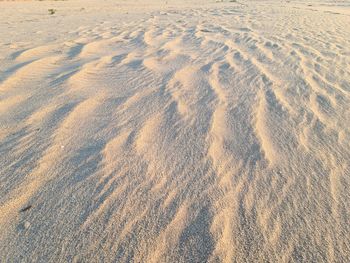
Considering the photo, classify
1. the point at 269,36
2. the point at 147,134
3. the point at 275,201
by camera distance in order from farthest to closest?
1. the point at 269,36
2. the point at 147,134
3. the point at 275,201

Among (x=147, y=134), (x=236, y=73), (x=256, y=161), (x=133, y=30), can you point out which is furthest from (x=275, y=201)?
(x=133, y=30)

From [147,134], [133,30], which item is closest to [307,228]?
[147,134]

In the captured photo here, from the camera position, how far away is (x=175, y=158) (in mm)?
1929

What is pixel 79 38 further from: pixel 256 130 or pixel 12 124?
pixel 256 130

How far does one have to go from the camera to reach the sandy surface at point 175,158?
139 centimetres

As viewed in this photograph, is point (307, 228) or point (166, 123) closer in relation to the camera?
point (307, 228)

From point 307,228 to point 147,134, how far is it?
1256 mm

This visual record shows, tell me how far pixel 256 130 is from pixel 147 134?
2.80 ft

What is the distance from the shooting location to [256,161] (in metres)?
1.89

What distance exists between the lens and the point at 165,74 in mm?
3279

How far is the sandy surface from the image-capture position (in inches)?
54.6

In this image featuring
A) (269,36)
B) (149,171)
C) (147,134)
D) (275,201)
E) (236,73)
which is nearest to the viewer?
(275,201)

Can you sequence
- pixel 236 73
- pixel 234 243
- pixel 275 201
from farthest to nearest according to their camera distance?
pixel 236 73 → pixel 275 201 → pixel 234 243

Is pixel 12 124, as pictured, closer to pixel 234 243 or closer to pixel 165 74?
pixel 165 74
